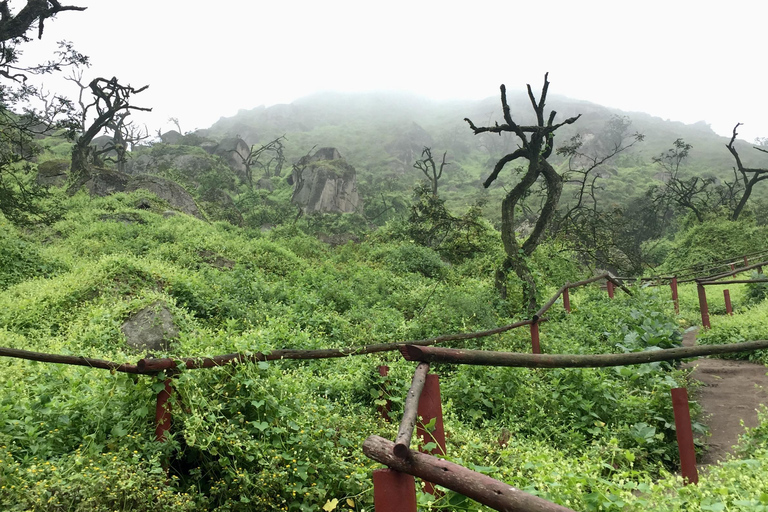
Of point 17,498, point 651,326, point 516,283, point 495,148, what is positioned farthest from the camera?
point 495,148

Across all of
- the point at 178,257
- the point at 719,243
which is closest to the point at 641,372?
the point at 178,257

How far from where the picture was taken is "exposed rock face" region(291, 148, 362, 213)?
42781mm

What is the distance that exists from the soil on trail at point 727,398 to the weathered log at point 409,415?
9.70ft

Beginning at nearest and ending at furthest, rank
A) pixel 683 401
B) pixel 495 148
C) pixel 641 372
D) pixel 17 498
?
pixel 17 498 < pixel 683 401 < pixel 641 372 < pixel 495 148

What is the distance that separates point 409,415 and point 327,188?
140 ft

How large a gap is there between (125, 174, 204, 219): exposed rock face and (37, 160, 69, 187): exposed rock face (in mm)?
3804

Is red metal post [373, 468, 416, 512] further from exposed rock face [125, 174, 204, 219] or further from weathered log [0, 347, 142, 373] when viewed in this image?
exposed rock face [125, 174, 204, 219]

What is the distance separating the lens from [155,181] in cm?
2167

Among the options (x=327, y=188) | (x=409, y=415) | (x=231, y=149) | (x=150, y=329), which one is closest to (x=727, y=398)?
(x=409, y=415)

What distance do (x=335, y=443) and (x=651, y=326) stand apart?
5.63m

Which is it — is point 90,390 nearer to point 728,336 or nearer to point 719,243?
point 728,336

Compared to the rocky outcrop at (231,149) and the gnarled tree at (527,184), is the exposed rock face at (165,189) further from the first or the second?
the rocky outcrop at (231,149)

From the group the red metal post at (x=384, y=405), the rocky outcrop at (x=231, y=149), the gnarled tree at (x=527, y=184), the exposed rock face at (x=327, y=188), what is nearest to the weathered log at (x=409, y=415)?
the red metal post at (x=384, y=405)

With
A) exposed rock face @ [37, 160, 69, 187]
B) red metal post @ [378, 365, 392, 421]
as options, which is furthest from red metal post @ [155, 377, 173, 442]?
exposed rock face @ [37, 160, 69, 187]
